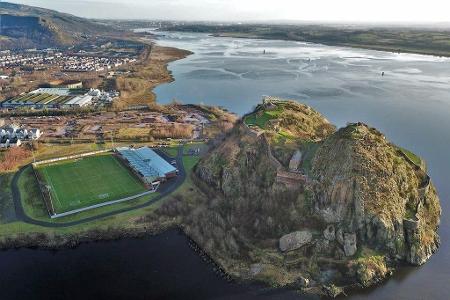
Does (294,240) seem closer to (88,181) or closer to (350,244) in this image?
(350,244)

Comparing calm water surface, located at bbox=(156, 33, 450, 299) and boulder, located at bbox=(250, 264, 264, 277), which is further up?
calm water surface, located at bbox=(156, 33, 450, 299)

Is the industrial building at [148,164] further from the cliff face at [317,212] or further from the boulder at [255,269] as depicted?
the boulder at [255,269]

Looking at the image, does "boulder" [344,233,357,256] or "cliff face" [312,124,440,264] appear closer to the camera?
"boulder" [344,233,357,256]

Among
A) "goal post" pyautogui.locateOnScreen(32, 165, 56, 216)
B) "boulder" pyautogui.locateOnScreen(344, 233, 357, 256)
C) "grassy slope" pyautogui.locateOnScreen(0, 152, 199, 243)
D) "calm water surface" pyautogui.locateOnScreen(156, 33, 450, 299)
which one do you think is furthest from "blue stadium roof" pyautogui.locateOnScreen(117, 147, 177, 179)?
"calm water surface" pyautogui.locateOnScreen(156, 33, 450, 299)

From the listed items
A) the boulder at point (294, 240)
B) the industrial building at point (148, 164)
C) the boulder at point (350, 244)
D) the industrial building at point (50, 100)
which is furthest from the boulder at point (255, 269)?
the industrial building at point (50, 100)

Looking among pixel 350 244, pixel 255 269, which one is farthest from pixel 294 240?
pixel 350 244

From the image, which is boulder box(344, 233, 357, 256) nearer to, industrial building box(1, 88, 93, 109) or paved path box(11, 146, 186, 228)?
paved path box(11, 146, 186, 228)
